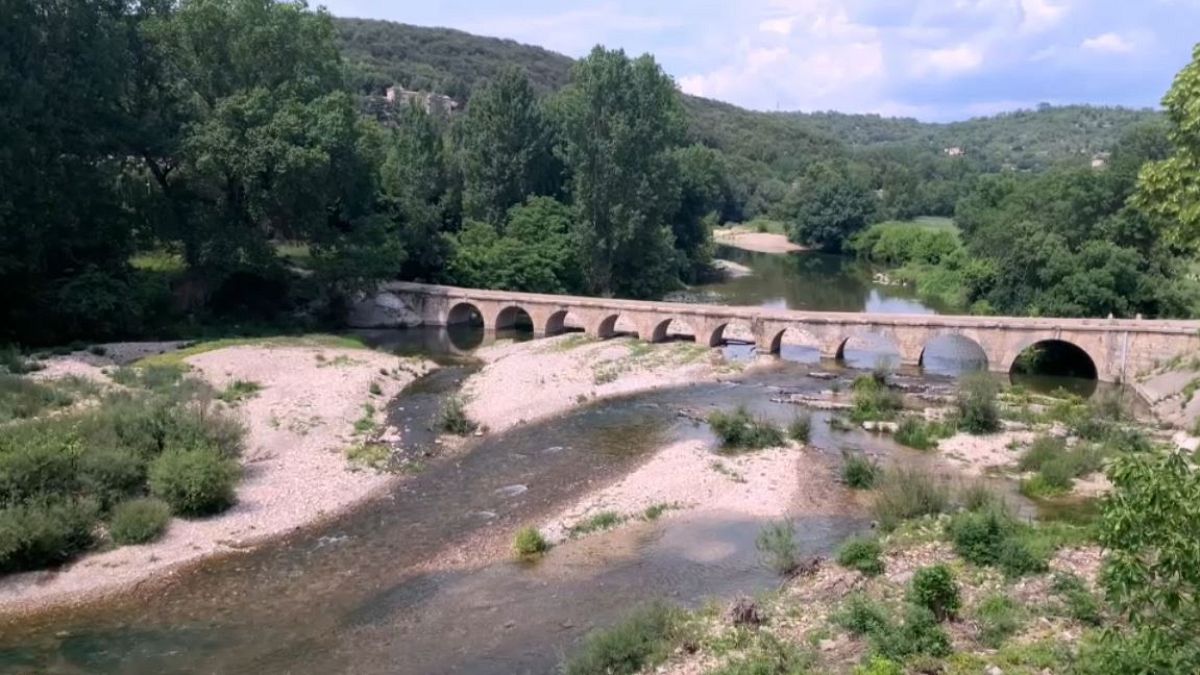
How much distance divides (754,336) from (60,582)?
39046 millimetres

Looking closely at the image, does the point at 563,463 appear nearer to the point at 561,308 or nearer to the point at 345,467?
the point at 345,467

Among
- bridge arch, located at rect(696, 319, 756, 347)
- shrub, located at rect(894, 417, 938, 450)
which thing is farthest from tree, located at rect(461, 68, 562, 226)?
shrub, located at rect(894, 417, 938, 450)

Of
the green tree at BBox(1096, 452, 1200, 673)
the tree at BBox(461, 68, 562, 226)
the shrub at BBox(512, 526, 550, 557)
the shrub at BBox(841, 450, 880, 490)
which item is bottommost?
the shrub at BBox(512, 526, 550, 557)

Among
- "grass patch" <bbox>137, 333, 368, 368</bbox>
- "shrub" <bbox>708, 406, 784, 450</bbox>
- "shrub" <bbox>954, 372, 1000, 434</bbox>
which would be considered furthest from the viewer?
"grass patch" <bbox>137, 333, 368, 368</bbox>

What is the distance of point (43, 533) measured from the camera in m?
23.5

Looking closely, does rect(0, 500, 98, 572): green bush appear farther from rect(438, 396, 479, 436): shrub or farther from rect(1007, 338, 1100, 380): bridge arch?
rect(1007, 338, 1100, 380): bridge arch

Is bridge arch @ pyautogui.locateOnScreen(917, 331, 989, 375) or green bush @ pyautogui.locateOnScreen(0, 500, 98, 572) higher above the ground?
bridge arch @ pyautogui.locateOnScreen(917, 331, 989, 375)

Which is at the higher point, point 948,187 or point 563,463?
point 948,187

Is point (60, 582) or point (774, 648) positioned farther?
point (60, 582)

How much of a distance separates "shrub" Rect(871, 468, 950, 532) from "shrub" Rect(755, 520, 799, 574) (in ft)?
8.67

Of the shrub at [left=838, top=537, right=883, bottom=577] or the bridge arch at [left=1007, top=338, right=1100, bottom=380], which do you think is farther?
the bridge arch at [left=1007, top=338, right=1100, bottom=380]

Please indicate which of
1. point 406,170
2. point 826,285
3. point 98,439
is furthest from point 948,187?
point 98,439

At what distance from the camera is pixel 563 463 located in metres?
34.0

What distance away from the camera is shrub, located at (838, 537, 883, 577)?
21.9 m
